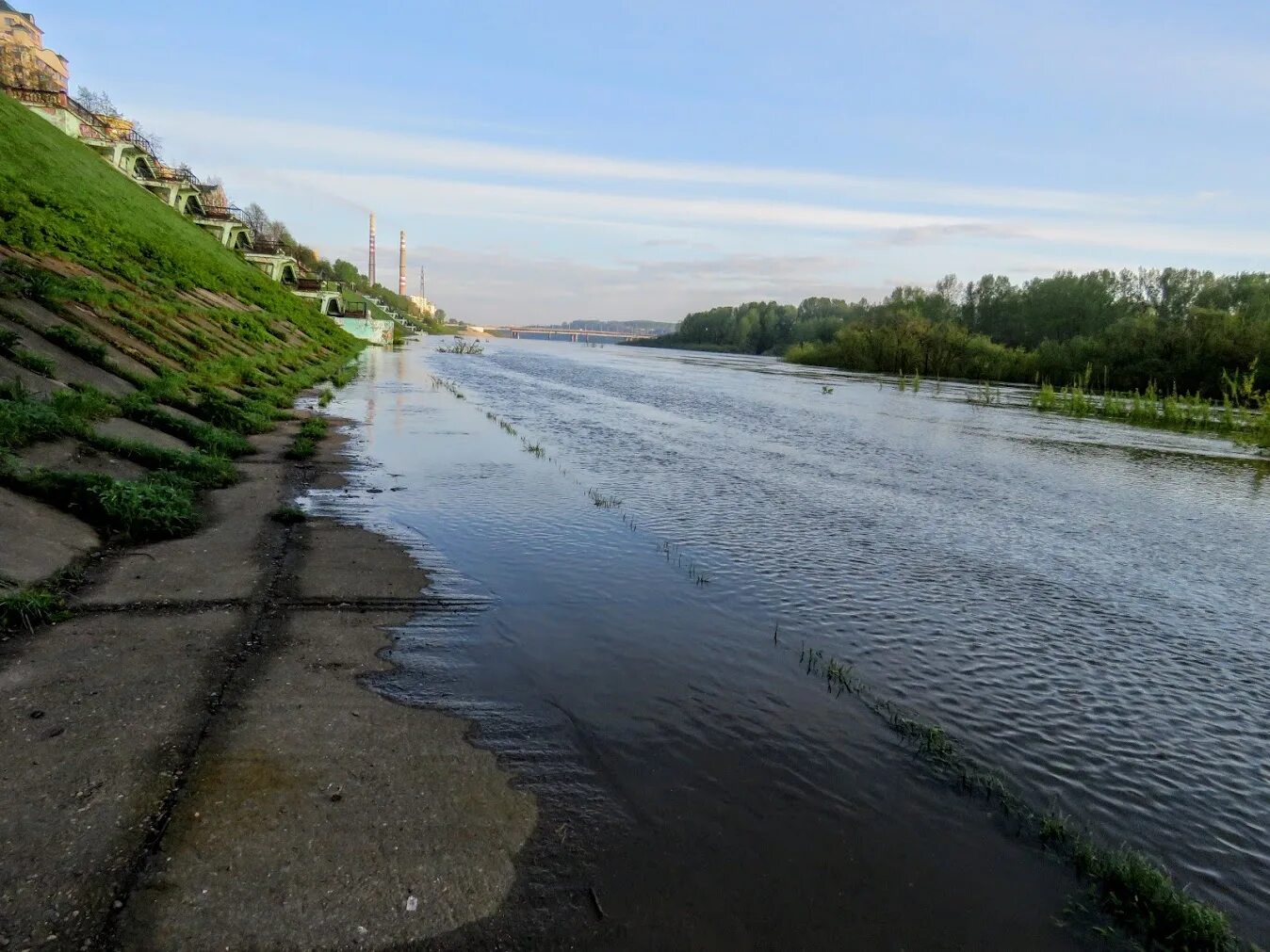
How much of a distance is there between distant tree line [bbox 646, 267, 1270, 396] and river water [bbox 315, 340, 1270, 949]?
160 ft

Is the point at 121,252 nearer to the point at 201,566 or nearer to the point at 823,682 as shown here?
the point at 201,566

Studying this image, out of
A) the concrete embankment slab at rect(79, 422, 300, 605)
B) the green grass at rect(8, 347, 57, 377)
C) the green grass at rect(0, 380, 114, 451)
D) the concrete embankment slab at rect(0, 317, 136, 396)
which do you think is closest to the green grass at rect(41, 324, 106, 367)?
the concrete embankment slab at rect(0, 317, 136, 396)

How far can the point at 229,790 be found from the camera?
4.65 m

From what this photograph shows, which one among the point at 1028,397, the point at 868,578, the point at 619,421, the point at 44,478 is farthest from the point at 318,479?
the point at 1028,397

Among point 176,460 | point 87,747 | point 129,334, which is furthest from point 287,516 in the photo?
point 129,334

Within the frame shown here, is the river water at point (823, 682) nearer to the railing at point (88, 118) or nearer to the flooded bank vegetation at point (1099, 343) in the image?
the flooded bank vegetation at point (1099, 343)

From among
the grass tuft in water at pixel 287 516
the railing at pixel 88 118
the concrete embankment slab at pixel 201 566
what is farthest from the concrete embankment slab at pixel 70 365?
the railing at pixel 88 118

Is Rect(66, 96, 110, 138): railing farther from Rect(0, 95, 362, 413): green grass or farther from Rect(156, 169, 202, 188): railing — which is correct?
Rect(0, 95, 362, 413): green grass

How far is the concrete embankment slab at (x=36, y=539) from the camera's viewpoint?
743 cm

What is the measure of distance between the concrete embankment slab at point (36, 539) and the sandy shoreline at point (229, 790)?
59 cm

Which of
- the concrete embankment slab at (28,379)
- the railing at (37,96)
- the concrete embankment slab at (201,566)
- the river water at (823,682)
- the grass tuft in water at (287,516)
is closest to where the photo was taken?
the river water at (823,682)

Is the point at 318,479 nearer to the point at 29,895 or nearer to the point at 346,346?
the point at 29,895

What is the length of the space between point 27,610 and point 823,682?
7523mm

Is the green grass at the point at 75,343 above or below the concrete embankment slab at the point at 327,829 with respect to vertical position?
above
